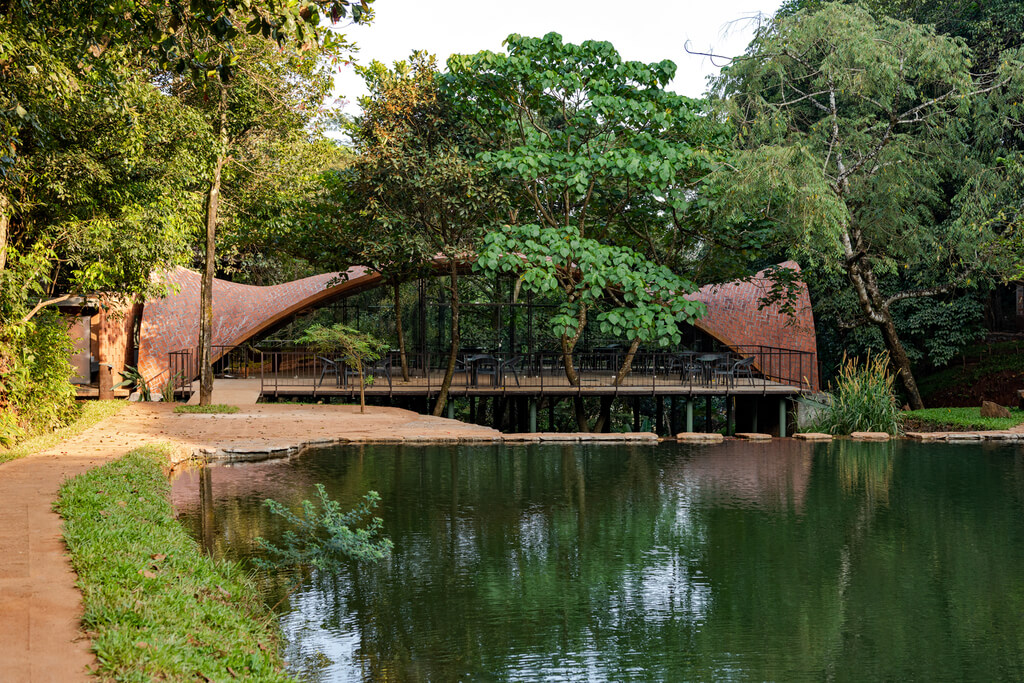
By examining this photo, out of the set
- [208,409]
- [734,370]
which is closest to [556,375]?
[734,370]

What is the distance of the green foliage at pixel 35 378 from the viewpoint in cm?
1067

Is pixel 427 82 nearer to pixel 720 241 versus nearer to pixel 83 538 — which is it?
pixel 720 241

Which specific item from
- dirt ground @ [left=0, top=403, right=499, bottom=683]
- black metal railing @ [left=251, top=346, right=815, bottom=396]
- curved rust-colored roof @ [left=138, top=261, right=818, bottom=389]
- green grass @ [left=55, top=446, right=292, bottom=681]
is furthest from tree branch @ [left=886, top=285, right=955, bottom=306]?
green grass @ [left=55, top=446, right=292, bottom=681]

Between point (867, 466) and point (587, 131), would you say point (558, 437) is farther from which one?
point (587, 131)

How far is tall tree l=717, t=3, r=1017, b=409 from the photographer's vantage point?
48.8 ft

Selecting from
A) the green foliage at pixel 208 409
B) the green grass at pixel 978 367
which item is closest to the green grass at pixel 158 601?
the green foliage at pixel 208 409

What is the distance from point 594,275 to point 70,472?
8851 mm

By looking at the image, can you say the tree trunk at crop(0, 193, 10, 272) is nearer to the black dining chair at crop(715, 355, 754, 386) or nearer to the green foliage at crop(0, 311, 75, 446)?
the green foliage at crop(0, 311, 75, 446)

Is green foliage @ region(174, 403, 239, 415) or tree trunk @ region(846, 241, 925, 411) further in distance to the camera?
tree trunk @ region(846, 241, 925, 411)

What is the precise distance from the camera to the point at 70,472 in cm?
857

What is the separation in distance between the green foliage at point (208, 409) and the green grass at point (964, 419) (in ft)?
39.9

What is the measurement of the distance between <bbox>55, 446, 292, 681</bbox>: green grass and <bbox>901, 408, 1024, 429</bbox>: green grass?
13.7 m

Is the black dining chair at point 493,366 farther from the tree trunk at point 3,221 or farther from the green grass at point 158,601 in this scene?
the green grass at point 158,601

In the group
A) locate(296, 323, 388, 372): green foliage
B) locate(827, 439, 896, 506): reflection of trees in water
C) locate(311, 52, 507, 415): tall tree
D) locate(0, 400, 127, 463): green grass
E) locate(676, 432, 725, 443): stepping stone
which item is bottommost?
locate(827, 439, 896, 506): reflection of trees in water
